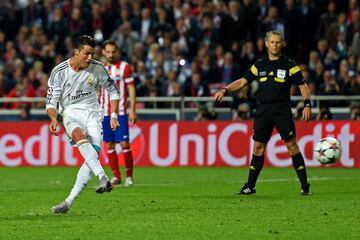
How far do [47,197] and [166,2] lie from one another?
13.4 meters

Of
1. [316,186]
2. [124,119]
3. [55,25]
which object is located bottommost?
[316,186]

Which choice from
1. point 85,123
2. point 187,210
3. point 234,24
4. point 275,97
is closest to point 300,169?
point 275,97

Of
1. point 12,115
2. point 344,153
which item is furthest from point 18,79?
point 344,153

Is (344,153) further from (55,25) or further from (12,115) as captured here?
(55,25)

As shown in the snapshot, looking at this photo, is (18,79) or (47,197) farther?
(18,79)

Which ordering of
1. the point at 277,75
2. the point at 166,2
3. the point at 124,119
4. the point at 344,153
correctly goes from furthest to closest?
the point at 166,2 → the point at 344,153 → the point at 124,119 → the point at 277,75

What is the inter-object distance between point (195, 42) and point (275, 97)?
11.5 meters

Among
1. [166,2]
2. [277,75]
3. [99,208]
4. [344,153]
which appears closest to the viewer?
[99,208]

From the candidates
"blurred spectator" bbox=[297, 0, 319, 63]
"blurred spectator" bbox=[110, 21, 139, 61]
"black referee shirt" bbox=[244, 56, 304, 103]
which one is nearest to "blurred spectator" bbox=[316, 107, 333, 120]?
"blurred spectator" bbox=[297, 0, 319, 63]

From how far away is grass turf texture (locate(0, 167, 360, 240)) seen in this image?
10.4m

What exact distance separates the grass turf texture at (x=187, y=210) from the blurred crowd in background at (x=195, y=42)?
5.57 meters

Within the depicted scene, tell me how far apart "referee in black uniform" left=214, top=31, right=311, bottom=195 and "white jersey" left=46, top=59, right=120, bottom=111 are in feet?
7.91

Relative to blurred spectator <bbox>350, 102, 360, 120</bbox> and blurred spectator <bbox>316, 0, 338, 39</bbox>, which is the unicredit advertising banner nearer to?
blurred spectator <bbox>350, 102, 360, 120</bbox>

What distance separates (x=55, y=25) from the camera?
91.7ft
